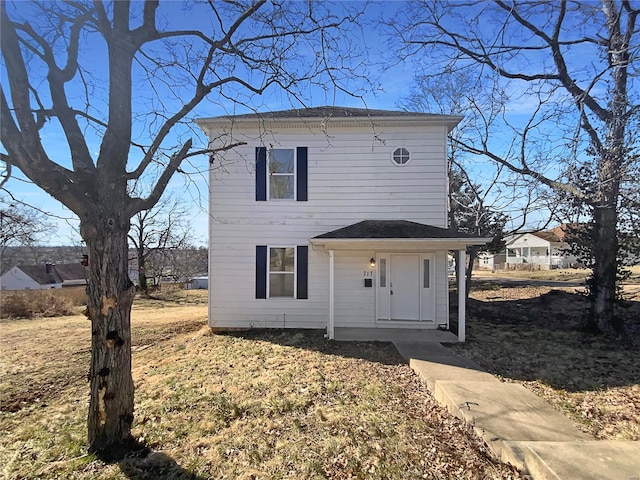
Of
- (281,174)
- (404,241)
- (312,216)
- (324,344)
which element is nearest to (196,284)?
(281,174)

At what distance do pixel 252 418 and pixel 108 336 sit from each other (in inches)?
82.2

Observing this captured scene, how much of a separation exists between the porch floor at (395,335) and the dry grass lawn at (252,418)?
0.41 meters

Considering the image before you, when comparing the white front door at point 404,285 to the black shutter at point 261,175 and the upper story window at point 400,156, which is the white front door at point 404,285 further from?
the black shutter at point 261,175

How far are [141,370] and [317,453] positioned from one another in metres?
4.76

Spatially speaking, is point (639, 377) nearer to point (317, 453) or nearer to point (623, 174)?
point (623, 174)

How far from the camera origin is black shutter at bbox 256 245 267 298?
9.27 meters

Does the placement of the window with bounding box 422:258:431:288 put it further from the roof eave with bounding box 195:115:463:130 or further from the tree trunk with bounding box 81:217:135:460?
the tree trunk with bounding box 81:217:135:460

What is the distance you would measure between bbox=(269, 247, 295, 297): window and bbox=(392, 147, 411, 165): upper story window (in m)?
3.76

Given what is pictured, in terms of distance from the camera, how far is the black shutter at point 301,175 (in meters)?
9.27

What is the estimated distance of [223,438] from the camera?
13.1ft

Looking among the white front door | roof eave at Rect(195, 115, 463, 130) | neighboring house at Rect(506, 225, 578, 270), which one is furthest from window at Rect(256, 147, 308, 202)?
neighboring house at Rect(506, 225, 578, 270)

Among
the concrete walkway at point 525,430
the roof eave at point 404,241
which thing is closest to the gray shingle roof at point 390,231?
the roof eave at point 404,241

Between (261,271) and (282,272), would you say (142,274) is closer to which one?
(261,271)

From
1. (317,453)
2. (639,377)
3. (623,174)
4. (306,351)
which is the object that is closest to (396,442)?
(317,453)
